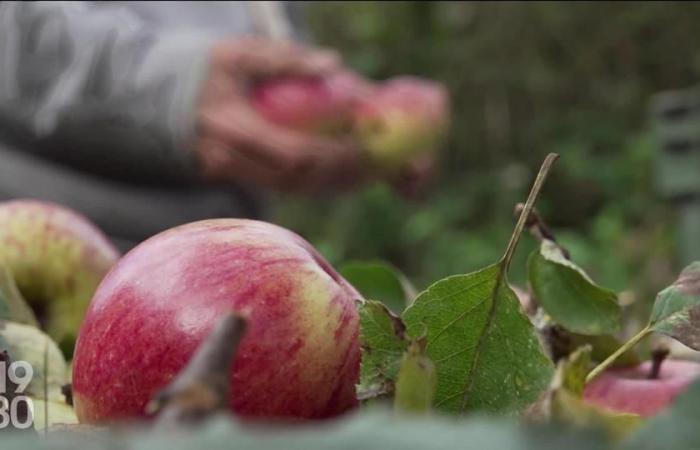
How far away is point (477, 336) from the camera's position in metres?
0.32

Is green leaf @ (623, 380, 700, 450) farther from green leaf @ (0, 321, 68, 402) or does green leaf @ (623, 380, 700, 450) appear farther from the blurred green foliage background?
the blurred green foliage background

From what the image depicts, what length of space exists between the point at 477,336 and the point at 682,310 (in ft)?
0.19

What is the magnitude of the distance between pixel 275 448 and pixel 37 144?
1.45 meters

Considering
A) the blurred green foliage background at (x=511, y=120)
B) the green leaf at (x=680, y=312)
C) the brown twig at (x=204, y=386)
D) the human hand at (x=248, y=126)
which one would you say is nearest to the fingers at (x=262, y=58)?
the human hand at (x=248, y=126)

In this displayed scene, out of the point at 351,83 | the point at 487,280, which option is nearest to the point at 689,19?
the point at 351,83

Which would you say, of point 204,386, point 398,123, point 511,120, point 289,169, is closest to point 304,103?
point 289,169

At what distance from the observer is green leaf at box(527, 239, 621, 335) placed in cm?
39

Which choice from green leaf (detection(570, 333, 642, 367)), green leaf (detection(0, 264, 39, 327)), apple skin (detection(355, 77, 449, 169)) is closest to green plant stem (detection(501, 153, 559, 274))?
green leaf (detection(570, 333, 642, 367))

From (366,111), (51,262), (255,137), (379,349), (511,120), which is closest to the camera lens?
(379,349)

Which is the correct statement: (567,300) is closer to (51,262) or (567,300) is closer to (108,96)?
(51,262)

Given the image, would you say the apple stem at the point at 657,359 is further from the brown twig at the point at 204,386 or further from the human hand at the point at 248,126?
the human hand at the point at 248,126

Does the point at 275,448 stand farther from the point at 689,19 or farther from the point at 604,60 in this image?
the point at 604,60

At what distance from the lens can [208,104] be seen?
1668 mm

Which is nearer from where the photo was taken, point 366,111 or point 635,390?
point 635,390
